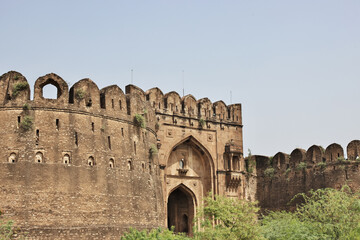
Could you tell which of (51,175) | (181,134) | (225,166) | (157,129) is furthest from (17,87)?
(225,166)

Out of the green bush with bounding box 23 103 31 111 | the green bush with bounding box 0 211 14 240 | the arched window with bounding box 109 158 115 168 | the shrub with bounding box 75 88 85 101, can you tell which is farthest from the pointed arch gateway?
the green bush with bounding box 0 211 14 240

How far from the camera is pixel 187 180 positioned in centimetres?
2891

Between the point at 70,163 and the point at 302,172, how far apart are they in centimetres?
1415

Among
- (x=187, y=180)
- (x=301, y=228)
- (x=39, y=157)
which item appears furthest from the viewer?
(x=187, y=180)

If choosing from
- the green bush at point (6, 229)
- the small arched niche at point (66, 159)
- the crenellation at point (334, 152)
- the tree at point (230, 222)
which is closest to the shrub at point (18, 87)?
the small arched niche at point (66, 159)

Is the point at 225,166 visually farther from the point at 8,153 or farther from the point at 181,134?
the point at 8,153

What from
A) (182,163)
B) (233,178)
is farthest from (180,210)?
(233,178)

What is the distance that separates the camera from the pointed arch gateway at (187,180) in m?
28.6

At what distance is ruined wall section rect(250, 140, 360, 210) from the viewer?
29.2m

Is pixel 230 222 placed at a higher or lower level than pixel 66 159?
lower

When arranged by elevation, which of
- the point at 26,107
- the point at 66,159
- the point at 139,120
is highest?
the point at 26,107

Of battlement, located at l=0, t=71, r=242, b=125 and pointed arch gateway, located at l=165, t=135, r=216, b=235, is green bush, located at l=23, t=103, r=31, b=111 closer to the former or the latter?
battlement, located at l=0, t=71, r=242, b=125

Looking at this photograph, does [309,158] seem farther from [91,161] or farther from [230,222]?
[91,161]

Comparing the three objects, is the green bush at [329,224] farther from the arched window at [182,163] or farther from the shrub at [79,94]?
the arched window at [182,163]
